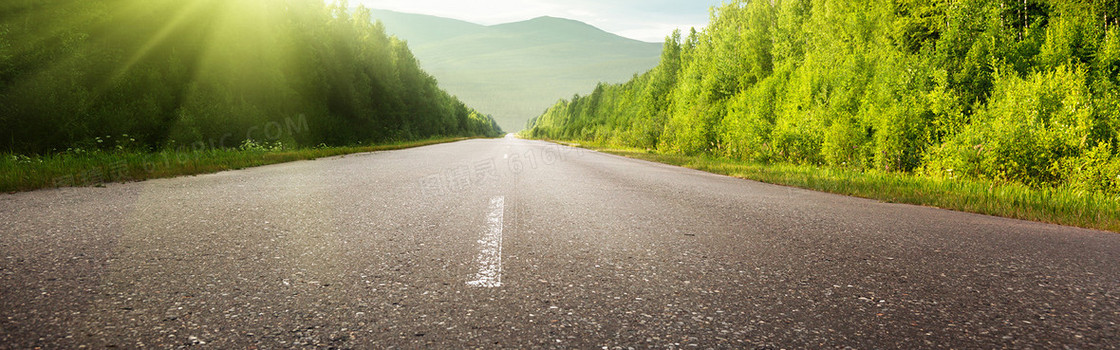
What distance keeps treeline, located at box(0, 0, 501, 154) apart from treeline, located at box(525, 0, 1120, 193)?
71.0 ft

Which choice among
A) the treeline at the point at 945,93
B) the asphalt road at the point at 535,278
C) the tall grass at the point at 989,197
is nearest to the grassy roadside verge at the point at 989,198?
the tall grass at the point at 989,197

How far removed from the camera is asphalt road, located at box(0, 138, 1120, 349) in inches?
96.3

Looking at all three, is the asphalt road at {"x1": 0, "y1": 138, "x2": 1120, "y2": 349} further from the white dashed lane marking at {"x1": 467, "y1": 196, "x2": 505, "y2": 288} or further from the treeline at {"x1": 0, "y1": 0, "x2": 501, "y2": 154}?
the treeline at {"x1": 0, "y1": 0, "x2": 501, "y2": 154}

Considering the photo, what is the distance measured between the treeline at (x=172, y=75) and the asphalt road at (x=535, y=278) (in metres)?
10.0

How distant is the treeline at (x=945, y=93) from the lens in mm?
10148

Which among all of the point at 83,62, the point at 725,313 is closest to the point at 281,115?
the point at 83,62

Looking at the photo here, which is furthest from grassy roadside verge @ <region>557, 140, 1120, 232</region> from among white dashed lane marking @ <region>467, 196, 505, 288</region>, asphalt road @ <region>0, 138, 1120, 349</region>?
white dashed lane marking @ <region>467, 196, 505, 288</region>

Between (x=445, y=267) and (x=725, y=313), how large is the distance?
6.16 feet

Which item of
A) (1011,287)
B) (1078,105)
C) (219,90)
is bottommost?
(1011,287)

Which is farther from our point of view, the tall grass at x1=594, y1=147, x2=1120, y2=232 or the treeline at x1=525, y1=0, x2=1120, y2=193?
the treeline at x1=525, y1=0, x2=1120, y2=193

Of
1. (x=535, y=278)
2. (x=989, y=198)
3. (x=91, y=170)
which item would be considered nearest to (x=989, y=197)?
(x=989, y=198)

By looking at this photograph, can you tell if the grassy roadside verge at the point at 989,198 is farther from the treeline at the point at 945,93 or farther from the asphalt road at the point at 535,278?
the treeline at the point at 945,93

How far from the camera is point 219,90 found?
20188 mm

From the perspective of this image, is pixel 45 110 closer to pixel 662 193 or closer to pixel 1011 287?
pixel 662 193
